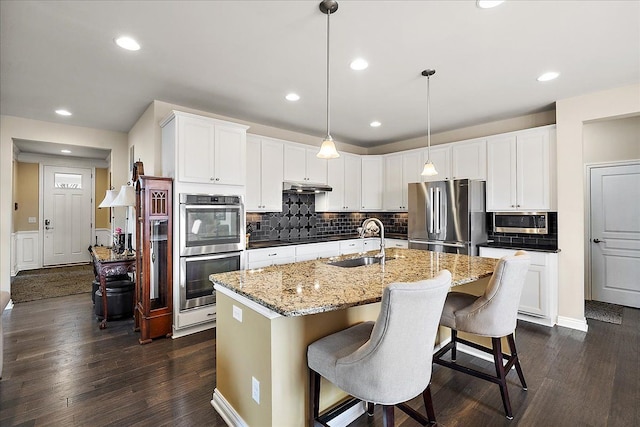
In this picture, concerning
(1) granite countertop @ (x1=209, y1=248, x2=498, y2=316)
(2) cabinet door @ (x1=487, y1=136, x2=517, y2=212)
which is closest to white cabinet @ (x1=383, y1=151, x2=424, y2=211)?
(2) cabinet door @ (x1=487, y1=136, x2=517, y2=212)

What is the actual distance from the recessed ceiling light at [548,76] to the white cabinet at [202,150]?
322cm

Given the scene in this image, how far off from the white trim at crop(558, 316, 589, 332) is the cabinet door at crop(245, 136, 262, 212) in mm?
3964

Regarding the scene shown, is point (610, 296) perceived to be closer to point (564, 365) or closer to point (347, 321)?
point (564, 365)

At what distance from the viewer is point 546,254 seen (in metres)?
3.58

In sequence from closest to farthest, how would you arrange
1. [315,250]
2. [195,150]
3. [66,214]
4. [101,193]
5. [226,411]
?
[226,411] < [195,150] < [315,250] < [66,214] < [101,193]

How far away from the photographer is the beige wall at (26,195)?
6602mm

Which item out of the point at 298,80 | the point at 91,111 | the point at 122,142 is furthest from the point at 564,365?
the point at 122,142

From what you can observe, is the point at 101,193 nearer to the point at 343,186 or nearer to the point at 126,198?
the point at 126,198

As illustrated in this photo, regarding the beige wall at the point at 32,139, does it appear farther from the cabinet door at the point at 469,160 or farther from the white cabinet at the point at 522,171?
the white cabinet at the point at 522,171

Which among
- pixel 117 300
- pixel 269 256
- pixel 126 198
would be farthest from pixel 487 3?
pixel 117 300

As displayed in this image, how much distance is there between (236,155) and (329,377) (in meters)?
2.84

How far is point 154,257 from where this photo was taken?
3396 mm

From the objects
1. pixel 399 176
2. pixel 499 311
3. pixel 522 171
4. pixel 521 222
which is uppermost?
pixel 399 176

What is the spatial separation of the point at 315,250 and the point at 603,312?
3.87 metres
